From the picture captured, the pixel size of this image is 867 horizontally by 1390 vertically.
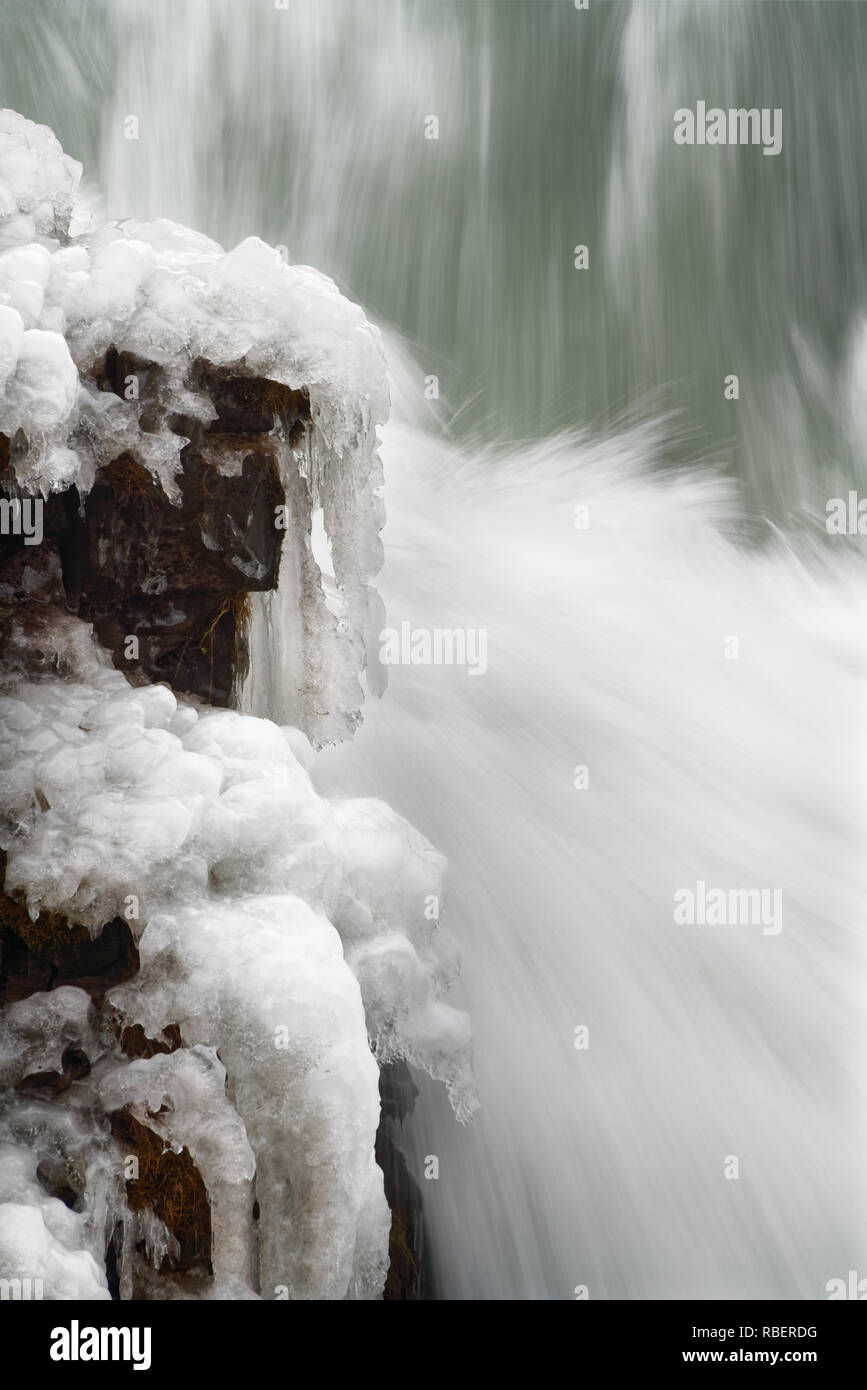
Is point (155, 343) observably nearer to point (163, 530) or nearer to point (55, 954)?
point (163, 530)

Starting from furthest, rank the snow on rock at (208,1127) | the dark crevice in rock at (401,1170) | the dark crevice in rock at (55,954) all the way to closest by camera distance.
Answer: the dark crevice in rock at (401,1170), the dark crevice in rock at (55,954), the snow on rock at (208,1127)

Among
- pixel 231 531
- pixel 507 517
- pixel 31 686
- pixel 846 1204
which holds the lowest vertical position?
pixel 846 1204

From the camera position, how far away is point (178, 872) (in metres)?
2.24

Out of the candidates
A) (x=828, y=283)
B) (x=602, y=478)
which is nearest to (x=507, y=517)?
(x=602, y=478)

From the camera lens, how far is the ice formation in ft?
6.84

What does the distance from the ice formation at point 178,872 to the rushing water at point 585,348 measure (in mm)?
1690

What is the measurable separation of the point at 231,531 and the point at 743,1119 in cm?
246

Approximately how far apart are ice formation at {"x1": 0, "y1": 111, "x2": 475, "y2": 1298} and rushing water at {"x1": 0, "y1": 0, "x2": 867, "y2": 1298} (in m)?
1.69

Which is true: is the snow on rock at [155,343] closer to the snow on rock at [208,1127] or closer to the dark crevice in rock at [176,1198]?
the snow on rock at [208,1127]

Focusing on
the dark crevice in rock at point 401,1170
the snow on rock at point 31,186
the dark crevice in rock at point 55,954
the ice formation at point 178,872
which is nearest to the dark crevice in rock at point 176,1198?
the ice formation at point 178,872

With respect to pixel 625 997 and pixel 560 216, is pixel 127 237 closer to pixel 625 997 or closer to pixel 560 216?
pixel 625 997

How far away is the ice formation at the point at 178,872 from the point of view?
2084 mm

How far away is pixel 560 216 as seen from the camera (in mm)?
6555

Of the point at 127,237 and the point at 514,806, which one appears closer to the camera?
the point at 127,237
